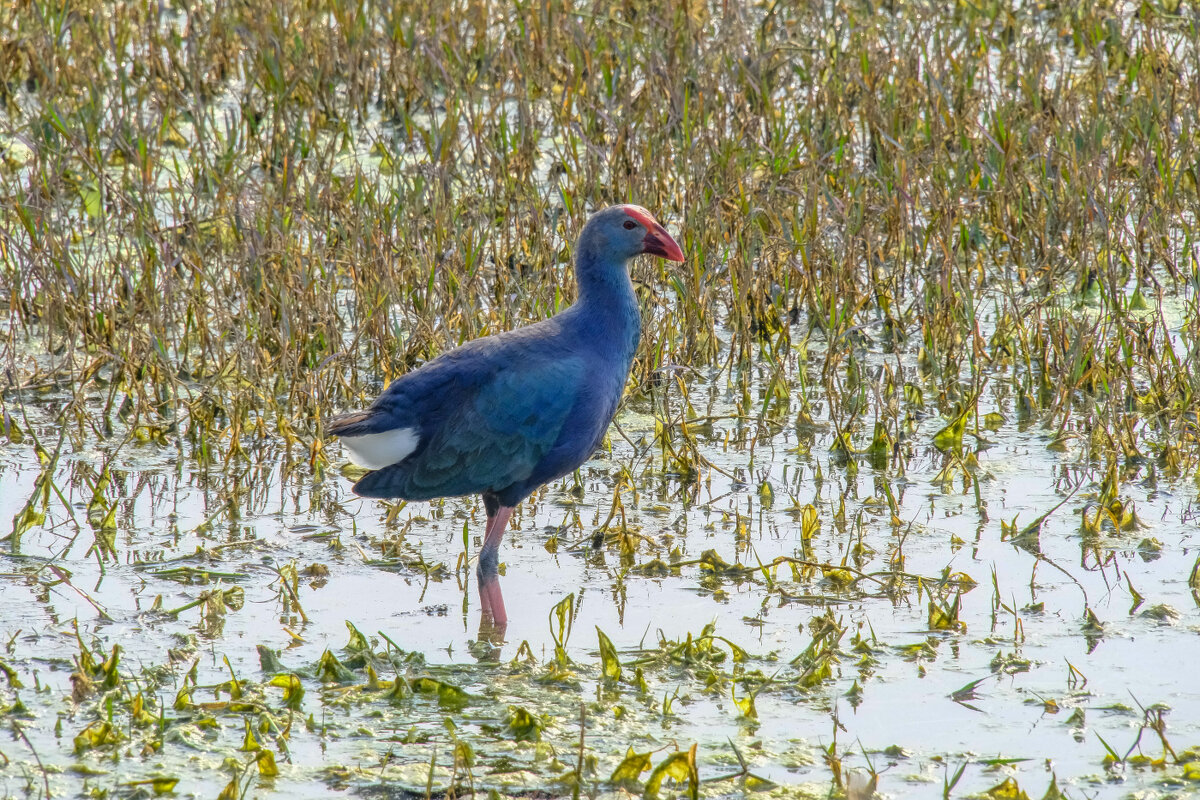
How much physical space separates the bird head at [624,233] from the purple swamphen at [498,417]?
0.14 m

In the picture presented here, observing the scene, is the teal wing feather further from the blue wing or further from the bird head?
the bird head

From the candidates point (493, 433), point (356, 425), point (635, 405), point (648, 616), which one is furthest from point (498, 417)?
point (635, 405)

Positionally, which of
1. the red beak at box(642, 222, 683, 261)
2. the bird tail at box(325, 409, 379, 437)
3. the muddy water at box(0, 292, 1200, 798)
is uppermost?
the red beak at box(642, 222, 683, 261)

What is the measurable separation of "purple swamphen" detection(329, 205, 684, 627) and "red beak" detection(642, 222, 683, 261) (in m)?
0.20

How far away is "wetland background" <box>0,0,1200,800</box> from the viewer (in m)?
3.51

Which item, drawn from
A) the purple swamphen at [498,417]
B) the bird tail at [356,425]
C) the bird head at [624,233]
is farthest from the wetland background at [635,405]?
the bird head at [624,233]

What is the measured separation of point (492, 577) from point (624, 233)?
1.07 metres

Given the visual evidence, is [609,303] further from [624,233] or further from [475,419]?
[475,419]

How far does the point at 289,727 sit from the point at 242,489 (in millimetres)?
1601

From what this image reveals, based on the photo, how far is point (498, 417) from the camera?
4145mm

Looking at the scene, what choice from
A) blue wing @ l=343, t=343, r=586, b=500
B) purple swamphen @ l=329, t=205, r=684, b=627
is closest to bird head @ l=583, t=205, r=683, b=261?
purple swamphen @ l=329, t=205, r=684, b=627

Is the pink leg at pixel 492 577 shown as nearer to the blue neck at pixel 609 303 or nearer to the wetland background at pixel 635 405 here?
the wetland background at pixel 635 405

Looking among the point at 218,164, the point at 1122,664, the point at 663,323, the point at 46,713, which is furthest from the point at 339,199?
the point at 1122,664

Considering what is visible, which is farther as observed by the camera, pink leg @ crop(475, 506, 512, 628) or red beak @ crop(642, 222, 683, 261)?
red beak @ crop(642, 222, 683, 261)
